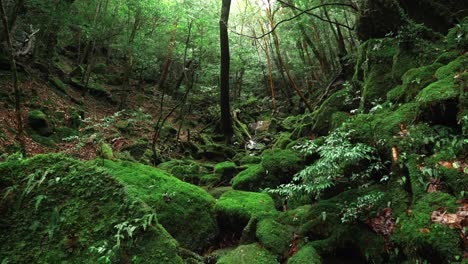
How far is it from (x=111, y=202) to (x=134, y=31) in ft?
49.9

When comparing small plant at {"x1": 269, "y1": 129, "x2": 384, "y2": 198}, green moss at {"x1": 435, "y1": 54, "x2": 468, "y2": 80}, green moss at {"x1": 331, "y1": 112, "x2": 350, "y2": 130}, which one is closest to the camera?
small plant at {"x1": 269, "y1": 129, "x2": 384, "y2": 198}

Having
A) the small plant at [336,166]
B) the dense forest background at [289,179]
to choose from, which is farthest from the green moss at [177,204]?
the small plant at [336,166]

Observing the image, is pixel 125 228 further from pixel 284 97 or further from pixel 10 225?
pixel 284 97

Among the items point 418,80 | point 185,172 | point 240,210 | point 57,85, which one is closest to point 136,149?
point 185,172

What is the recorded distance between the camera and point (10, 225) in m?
2.86

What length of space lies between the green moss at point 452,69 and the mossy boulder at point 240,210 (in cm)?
397

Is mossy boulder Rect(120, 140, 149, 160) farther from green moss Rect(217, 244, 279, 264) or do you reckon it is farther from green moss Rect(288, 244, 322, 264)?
green moss Rect(288, 244, 322, 264)

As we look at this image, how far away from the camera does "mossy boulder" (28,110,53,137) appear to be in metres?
10.6

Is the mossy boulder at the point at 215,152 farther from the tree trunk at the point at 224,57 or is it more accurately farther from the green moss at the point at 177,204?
the green moss at the point at 177,204

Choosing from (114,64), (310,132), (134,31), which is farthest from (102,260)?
(114,64)

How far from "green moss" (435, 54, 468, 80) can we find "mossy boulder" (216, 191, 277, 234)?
3970 mm

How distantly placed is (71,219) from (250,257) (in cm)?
258

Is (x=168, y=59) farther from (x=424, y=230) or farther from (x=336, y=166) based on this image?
(x=424, y=230)

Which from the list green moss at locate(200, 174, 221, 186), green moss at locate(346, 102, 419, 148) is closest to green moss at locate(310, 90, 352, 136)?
green moss at locate(346, 102, 419, 148)
